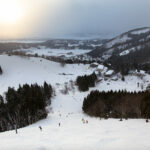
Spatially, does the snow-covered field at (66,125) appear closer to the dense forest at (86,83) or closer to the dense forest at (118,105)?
the dense forest at (86,83)

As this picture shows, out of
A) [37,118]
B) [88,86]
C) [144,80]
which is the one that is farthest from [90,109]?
[144,80]

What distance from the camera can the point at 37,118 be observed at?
33.6 metres

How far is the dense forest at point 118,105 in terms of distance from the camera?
2767 cm

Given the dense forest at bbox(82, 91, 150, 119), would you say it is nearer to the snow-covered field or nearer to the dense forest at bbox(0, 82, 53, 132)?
the snow-covered field

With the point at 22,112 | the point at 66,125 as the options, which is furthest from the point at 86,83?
the point at 66,125

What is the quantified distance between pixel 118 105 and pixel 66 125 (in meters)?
16.5

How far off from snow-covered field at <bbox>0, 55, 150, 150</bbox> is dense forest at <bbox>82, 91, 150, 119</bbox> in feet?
10.9

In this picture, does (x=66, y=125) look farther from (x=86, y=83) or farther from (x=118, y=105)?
(x=86, y=83)

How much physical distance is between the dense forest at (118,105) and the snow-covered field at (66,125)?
333cm

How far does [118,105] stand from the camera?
108 ft

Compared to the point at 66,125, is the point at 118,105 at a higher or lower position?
lower

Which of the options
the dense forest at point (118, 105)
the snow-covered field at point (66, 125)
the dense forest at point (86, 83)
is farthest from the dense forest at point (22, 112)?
the dense forest at point (86, 83)

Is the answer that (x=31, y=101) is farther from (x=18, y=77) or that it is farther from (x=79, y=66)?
(x=79, y=66)

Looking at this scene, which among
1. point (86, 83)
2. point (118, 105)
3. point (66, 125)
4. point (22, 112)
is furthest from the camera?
point (86, 83)
